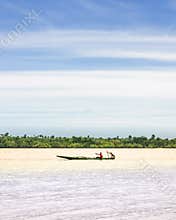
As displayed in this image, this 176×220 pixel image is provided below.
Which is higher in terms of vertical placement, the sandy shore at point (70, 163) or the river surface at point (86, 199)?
the sandy shore at point (70, 163)

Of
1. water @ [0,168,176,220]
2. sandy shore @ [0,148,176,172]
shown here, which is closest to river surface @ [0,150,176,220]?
water @ [0,168,176,220]

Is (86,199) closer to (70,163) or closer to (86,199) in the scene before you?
(86,199)

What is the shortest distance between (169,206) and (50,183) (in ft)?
41.9

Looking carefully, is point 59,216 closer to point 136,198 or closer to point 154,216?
point 154,216

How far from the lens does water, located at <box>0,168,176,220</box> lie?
77.6 feet

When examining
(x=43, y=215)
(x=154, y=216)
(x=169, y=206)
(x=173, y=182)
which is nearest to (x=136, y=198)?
(x=169, y=206)

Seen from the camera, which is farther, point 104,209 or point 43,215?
point 104,209

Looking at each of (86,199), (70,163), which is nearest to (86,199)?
(86,199)

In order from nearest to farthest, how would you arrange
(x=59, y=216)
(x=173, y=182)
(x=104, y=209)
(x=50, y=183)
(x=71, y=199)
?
(x=59, y=216) → (x=104, y=209) → (x=71, y=199) → (x=50, y=183) → (x=173, y=182)

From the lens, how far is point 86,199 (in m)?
28.6

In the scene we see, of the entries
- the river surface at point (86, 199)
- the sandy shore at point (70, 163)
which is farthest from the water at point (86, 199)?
the sandy shore at point (70, 163)

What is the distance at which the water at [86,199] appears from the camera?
2366 centimetres

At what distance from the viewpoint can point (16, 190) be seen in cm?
3228

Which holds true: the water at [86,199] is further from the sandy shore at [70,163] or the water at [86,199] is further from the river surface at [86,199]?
the sandy shore at [70,163]
